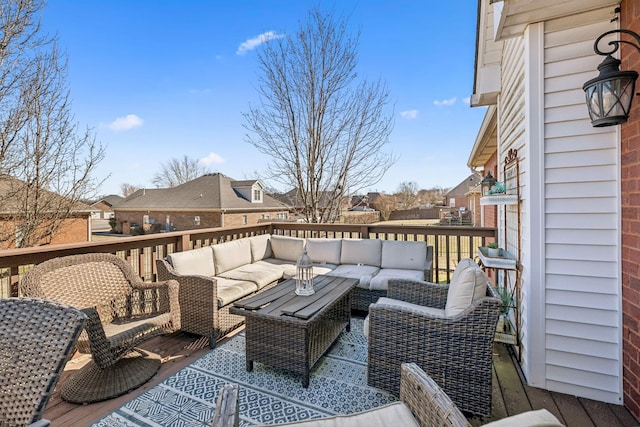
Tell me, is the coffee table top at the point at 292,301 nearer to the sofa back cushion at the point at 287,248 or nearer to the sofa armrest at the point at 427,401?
the sofa armrest at the point at 427,401

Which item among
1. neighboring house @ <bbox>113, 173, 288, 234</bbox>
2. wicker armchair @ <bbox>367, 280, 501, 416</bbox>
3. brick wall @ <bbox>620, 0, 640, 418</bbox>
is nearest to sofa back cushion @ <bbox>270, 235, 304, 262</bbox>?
wicker armchair @ <bbox>367, 280, 501, 416</bbox>

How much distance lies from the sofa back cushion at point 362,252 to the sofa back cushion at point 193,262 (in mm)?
1973

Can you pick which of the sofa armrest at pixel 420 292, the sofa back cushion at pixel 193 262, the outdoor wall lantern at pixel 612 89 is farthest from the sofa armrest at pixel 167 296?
the outdoor wall lantern at pixel 612 89

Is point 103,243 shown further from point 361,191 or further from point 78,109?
point 361,191

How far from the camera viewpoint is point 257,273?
4102 millimetres

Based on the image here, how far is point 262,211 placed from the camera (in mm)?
21672

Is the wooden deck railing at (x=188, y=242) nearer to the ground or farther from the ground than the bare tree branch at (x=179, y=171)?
nearer to the ground

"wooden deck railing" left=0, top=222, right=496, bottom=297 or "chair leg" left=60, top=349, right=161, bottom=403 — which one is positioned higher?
"wooden deck railing" left=0, top=222, right=496, bottom=297

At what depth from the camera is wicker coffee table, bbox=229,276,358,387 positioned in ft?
7.97

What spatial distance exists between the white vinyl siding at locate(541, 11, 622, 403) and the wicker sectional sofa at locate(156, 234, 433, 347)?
1797 millimetres

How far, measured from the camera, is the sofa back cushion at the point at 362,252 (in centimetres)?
459

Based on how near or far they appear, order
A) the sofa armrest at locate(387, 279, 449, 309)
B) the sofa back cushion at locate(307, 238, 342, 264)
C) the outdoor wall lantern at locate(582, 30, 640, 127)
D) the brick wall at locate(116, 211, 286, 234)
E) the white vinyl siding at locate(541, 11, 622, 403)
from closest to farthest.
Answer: the outdoor wall lantern at locate(582, 30, 640, 127)
the white vinyl siding at locate(541, 11, 622, 403)
the sofa armrest at locate(387, 279, 449, 309)
the sofa back cushion at locate(307, 238, 342, 264)
the brick wall at locate(116, 211, 286, 234)

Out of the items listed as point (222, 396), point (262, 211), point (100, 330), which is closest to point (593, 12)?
point (222, 396)

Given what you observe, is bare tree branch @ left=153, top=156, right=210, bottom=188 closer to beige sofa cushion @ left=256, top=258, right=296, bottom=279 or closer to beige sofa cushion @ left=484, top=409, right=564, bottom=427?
beige sofa cushion @ left=256, top=258, right=296, bottom=279
